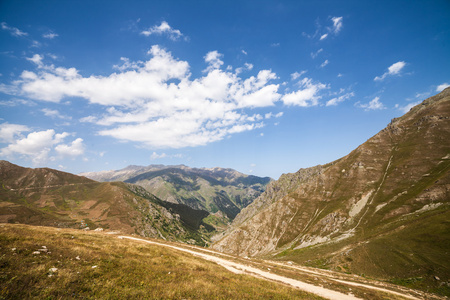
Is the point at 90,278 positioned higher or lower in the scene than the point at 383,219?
higher

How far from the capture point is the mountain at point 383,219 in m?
73.1

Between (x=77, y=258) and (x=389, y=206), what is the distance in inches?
6969

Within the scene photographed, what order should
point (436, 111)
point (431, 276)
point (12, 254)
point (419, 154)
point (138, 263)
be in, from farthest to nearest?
1. point (436, 111)
2. point (419, 154)
3. point (431, 276)
4. point (138, 263)
5. point (12, 254)

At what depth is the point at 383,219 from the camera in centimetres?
12138

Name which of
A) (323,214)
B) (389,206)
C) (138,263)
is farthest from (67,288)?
(323,214)

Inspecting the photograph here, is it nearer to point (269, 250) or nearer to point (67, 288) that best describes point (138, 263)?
point (67, 288)

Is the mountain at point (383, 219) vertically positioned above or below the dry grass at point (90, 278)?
below

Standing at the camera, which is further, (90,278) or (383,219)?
(383,219)

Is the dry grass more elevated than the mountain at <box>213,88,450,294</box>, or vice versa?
the dry grass

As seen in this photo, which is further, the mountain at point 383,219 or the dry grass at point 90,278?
the mountain at point 383,219

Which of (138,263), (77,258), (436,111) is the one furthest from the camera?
(436,111)

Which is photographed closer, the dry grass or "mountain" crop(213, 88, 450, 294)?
the dry grass

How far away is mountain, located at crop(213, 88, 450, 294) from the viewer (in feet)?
240

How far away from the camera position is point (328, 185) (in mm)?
194375
